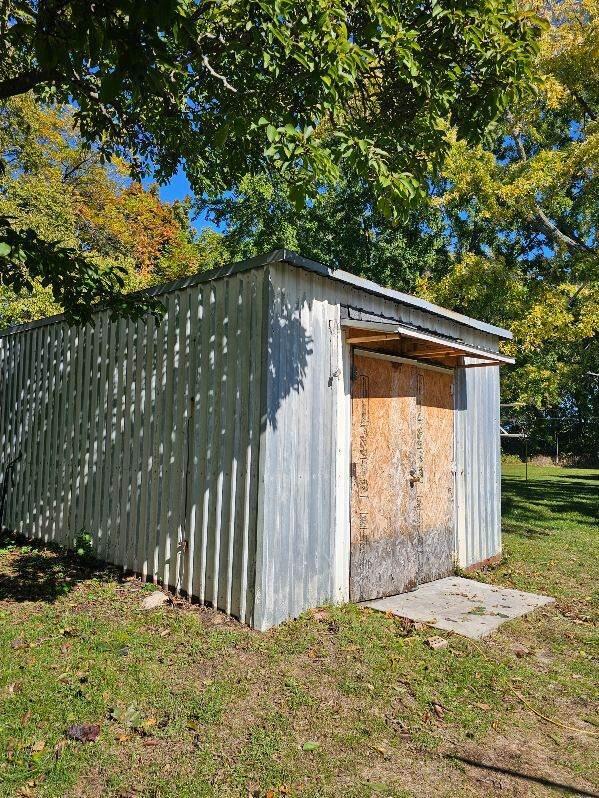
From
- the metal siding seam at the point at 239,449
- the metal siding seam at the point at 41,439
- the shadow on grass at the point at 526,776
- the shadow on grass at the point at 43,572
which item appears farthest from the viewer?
the metal siding seam at the point at 41,439

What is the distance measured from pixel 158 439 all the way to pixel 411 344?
2937mm

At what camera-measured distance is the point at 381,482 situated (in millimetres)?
5816

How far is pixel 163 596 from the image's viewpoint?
17.3 ft

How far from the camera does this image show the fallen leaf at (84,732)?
3.11m

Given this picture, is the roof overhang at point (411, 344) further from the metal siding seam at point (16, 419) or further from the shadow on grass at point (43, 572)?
the metal siding seam at point (16, 419)

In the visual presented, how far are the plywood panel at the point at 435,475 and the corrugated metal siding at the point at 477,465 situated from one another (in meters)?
0.26

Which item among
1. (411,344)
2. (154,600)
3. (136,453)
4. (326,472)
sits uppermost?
(411,344)

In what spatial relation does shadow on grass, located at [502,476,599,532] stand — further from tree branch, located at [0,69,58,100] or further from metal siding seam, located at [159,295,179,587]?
tree branch, located at [0,69,58,100]

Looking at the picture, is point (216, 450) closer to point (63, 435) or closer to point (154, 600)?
point (154, 600)

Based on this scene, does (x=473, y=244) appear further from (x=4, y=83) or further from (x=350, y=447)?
(x=4, y=83)

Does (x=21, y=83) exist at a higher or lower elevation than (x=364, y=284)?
higher

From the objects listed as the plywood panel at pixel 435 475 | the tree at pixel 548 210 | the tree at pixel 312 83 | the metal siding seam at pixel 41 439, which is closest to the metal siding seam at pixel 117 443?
the tree at pixel 312 83

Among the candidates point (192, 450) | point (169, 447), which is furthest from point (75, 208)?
point (192, 450)

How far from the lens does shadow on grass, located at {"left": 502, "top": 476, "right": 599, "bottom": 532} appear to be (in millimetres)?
12039
